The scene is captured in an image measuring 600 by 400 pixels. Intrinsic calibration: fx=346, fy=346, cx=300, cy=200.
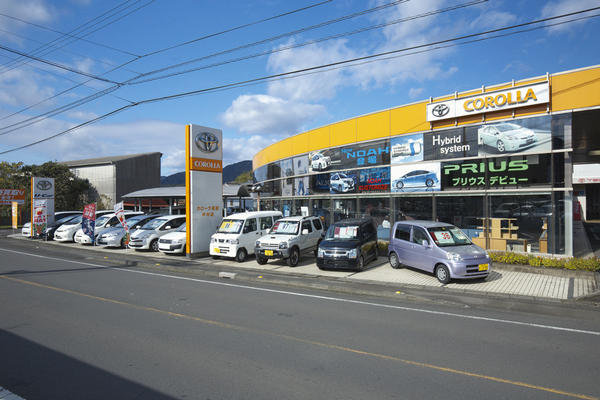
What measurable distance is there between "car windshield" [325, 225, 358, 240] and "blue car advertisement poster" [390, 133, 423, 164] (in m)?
4.99

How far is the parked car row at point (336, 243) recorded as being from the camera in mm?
10086

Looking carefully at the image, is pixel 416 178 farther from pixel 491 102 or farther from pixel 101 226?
pixel 101 226

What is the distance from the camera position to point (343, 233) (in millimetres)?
12891

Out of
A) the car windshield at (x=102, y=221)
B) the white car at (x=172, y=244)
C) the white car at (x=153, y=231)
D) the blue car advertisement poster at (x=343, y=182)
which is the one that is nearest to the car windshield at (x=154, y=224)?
the white car at (x=153, y=231)

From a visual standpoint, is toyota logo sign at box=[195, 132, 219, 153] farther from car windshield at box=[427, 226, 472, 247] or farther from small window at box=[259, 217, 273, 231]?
car windshield at box=[427, 226, 472, 247]

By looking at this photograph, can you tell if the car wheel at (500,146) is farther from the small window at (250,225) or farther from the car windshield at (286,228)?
the small window at (250,225)

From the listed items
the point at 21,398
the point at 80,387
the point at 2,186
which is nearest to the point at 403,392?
the point at 80,387

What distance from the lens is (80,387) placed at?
4.04m

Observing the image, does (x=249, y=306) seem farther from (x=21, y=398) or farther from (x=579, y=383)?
(x=579, y=383)

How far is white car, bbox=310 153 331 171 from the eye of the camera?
63.8ft

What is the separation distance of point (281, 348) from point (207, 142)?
12950 millimetres

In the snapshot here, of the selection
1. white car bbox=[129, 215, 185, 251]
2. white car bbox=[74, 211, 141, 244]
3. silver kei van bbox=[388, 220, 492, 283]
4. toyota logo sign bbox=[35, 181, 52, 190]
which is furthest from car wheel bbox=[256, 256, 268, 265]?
toyota logo sign bbox=[35, 181, 52, 190]

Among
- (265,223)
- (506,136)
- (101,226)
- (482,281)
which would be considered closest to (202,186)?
(265,223)

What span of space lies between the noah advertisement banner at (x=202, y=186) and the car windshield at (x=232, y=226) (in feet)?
4.47
